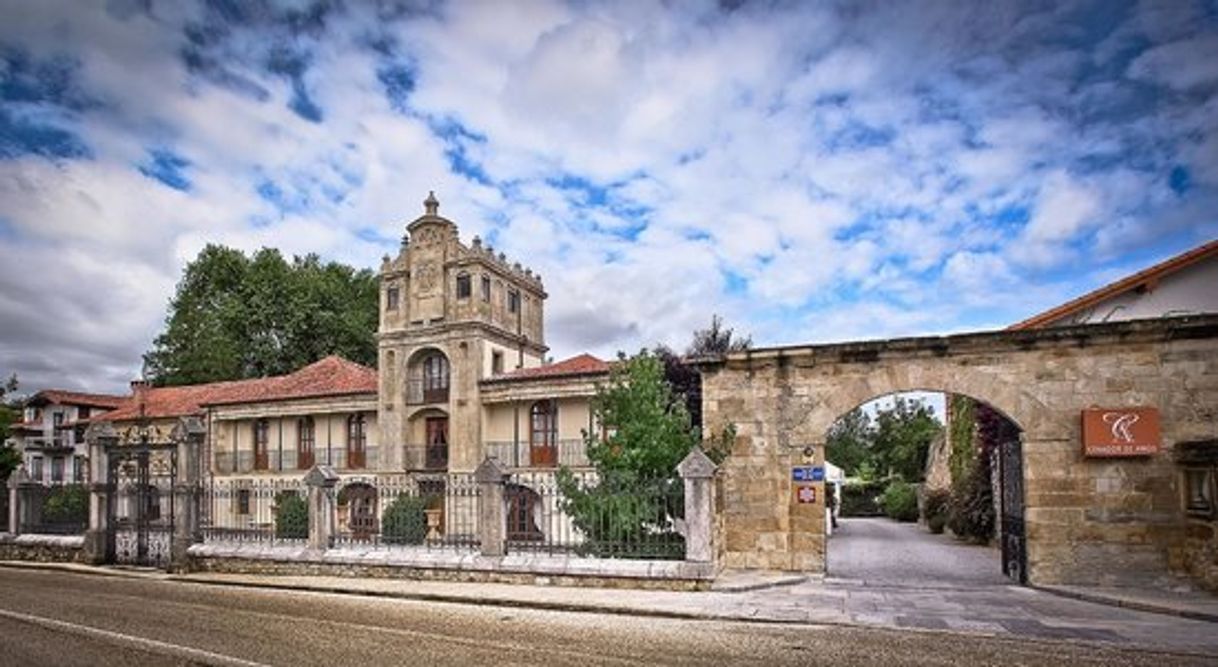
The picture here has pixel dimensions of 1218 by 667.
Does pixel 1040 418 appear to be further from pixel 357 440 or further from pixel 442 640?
pixel 357 440

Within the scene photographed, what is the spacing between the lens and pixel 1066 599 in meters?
11.1

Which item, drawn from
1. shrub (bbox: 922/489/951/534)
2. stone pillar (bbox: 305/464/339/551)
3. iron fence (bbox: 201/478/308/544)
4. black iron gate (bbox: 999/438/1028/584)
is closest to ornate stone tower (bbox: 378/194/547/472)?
iron fence (bbox: 201/478/308/544)

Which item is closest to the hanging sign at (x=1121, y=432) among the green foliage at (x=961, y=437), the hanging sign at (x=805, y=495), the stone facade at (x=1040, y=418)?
the stone facade at (x=1040, y=418)

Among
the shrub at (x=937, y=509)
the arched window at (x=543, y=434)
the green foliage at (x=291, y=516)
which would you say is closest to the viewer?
the green foliage at (x=291, y=516)

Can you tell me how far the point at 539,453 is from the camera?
95.9 feet

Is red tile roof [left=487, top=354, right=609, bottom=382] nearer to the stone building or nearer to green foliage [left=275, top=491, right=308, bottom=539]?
green foliage [left=275, top=491, right=308, bottom=539]

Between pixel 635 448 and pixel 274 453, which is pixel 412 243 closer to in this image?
pixel 274 453

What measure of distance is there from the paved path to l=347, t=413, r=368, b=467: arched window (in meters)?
A: 19.1

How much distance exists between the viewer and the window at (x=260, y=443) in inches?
1352

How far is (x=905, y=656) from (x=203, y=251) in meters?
45.8

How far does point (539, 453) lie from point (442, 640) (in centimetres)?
2069

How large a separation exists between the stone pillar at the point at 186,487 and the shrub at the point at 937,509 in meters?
20.5

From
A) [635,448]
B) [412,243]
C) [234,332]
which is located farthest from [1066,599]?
[234,332]

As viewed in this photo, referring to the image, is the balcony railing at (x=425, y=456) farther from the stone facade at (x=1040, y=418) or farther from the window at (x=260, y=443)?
the stone facade at (x=1040, y=418)
